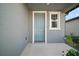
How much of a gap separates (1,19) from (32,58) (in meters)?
1.91

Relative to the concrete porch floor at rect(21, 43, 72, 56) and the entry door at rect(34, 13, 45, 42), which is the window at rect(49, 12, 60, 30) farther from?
the concrete porch floor at rect(21, 43, 72, 56)

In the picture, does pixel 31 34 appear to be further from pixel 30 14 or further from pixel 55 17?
pixel 55 17

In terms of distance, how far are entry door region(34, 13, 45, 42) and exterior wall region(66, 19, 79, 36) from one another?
2.37 meters

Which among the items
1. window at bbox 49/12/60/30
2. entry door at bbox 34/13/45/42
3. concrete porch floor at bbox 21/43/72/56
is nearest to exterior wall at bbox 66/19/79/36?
window at bbox 49/12/60/30

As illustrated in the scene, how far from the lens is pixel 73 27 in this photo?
10.7 metres

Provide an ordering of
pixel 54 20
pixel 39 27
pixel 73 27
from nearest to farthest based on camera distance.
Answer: pixel 54 20 < pixel 39 27 < pixel 73 27

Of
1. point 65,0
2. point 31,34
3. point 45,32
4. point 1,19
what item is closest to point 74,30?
point 45,32

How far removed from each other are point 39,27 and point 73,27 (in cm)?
271

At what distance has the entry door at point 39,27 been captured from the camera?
10070 mm

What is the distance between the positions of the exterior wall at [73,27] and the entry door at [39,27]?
2.37 m

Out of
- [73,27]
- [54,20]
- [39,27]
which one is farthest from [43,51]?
[73,27]

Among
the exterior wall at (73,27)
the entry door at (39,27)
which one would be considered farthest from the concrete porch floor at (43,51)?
the exterior wall at (73,27)

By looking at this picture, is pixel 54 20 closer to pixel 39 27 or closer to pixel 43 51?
pixel 39 27

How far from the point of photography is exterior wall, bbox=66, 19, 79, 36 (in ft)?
32.4
